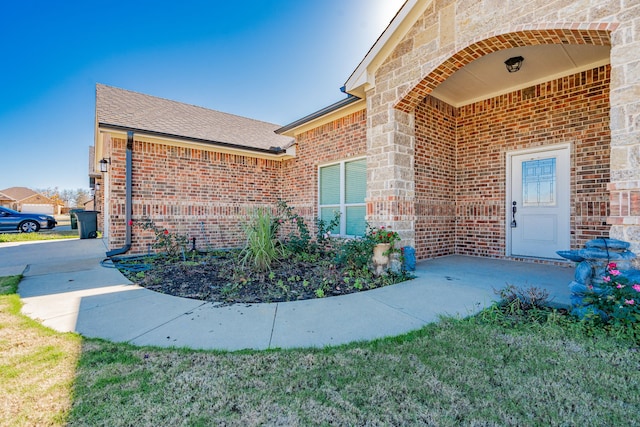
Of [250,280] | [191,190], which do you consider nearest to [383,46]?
[250,280]

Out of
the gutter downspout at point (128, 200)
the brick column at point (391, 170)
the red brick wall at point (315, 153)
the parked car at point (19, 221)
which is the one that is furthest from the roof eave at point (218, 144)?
the parked car at point (19, 221)

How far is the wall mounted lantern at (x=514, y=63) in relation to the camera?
4934 mm

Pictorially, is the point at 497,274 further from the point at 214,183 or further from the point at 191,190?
the point at 191,190

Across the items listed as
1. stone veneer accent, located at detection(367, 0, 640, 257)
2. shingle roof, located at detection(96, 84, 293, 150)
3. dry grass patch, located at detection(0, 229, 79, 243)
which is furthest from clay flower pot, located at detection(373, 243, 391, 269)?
dry grass patch, located at detection(0, 229, 79, 243)

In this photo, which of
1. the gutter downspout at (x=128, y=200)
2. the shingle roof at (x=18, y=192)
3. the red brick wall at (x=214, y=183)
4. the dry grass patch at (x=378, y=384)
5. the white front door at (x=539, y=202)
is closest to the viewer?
the dry grass patch at (x=378, y=384)

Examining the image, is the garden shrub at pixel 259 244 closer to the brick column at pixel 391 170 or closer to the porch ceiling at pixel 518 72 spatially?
the brick column at pixel 391 170

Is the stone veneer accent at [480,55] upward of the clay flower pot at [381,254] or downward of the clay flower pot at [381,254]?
upward

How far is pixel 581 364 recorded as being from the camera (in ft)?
6.92

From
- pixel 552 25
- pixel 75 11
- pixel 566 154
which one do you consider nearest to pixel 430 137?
pixel 566 154

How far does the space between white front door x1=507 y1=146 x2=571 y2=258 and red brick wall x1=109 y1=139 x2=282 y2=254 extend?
19.0ft

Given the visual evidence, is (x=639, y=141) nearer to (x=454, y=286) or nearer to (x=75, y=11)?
(x=454, y=286)

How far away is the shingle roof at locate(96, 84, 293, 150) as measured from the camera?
7324 mm

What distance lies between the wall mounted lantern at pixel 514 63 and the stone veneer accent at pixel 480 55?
106 centimetres

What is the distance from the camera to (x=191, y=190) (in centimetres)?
782
